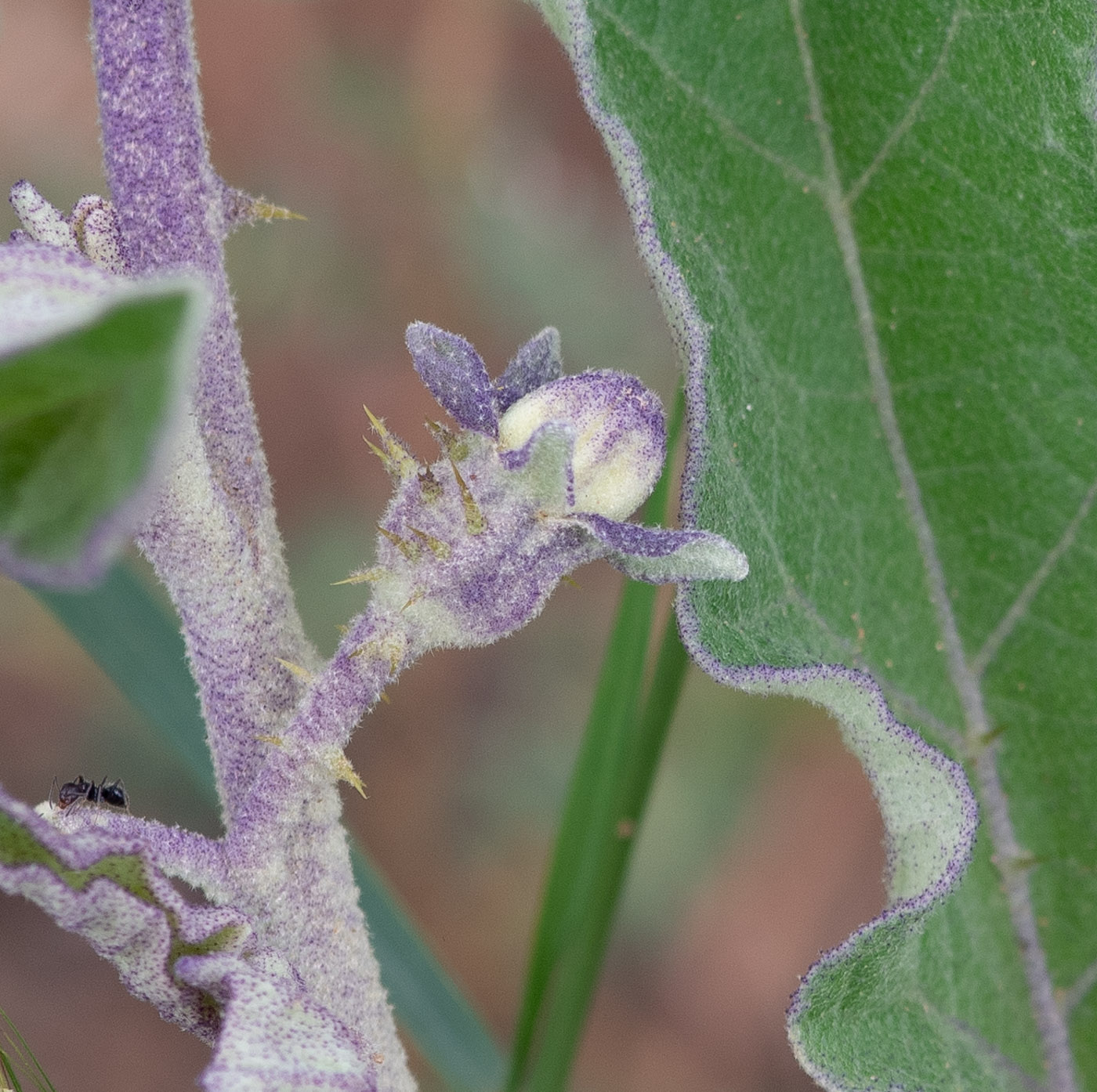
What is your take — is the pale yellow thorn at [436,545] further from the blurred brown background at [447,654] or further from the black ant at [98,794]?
the blurred brown background at [447,654]

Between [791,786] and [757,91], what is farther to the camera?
[791,786]

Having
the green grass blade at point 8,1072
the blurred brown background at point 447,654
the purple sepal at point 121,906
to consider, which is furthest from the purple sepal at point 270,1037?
the blurred brown background at point 447,654

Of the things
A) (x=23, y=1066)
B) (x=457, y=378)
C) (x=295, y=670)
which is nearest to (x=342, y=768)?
(x=295, y=670)

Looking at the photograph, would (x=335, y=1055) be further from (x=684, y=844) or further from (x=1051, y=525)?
(x=684, y=844)

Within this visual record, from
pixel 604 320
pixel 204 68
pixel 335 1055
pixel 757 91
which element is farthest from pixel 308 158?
pixel 335 1055

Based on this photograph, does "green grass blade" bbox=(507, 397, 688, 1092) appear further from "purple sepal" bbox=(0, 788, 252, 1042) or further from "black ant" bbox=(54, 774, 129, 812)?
"purple sepal" bbox=(0, 788, 252, 1042)

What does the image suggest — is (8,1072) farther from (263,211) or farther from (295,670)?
(263,211)

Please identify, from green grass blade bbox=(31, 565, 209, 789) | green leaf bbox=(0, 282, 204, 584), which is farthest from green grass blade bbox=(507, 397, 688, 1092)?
green leaf bbox=(0, 282, 204, 584)
